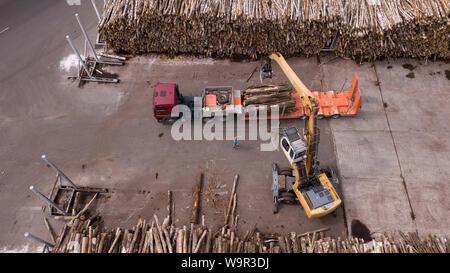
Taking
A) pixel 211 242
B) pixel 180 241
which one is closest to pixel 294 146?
pixel 211 242

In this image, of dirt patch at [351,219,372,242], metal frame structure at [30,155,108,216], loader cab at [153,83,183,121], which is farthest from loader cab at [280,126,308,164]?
metal frame structure at [30,155,108,216]

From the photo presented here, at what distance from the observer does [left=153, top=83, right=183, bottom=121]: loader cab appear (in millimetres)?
15609

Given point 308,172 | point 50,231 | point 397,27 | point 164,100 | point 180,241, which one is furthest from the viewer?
point 397,27

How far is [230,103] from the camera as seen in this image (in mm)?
16281

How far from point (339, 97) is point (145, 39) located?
39.3 feet

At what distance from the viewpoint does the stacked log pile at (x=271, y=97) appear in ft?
53.4

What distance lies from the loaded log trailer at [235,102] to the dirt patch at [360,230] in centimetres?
568

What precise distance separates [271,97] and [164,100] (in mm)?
5601

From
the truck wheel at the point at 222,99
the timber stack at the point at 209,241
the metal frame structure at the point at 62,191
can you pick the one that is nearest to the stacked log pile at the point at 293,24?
the truck wheel at the point at 222,99

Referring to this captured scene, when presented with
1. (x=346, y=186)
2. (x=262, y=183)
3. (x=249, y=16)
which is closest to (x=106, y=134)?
(x=262, y=183)

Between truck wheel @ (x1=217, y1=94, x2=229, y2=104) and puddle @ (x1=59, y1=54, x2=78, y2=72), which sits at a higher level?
puddle @ (x1=59, y1=54, x2=78, y2=72)

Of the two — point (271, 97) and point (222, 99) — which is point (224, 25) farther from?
point (271, 97)

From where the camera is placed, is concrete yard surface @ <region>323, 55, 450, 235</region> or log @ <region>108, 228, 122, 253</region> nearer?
log @ <region>108, 228, 122, 253</region>

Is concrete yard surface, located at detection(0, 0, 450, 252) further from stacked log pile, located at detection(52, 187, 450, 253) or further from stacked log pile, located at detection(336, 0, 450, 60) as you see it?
stacked log pile, located at detection(336, 0, 450, 60)
